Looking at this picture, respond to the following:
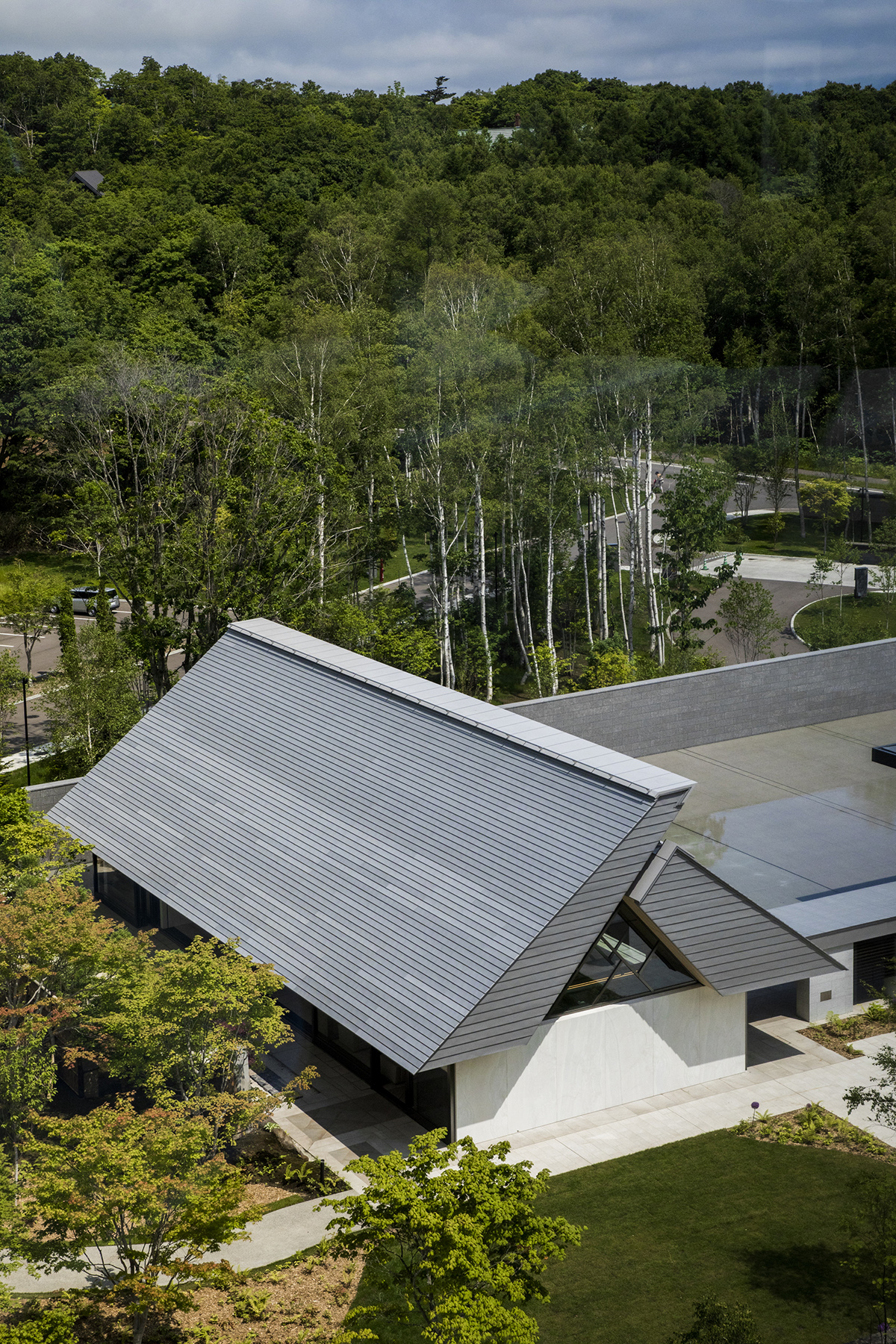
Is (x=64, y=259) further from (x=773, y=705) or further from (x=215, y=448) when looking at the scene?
(x=773, y=705)

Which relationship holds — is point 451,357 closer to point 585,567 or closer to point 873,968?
point 585,567

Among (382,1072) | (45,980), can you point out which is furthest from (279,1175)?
(45,980)

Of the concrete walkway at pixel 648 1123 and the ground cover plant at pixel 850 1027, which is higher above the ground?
the concrete walkway at pixel 648 1123

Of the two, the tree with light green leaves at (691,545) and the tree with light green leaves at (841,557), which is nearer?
the tree with light green leaves at (691,545)

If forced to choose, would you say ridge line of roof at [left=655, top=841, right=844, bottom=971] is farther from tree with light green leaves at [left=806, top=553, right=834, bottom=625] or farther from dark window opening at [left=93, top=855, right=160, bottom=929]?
tree with light green leaves at [left=806, top=553, right=834, bottom=625]

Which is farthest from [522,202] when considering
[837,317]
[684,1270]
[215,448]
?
[684,1270]

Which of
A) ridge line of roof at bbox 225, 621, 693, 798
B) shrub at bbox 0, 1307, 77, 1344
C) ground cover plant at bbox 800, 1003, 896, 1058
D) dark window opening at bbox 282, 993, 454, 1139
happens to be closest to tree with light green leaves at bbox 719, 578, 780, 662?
ridge line of roof at bbox 225, 621, 693, 798

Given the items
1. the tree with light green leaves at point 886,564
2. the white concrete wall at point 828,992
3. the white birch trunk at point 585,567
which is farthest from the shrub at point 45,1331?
the tree with light green leaves at point 886,564

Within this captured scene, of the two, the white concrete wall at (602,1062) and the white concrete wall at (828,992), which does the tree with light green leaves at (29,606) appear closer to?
the white concrete wall at (602,1062)
